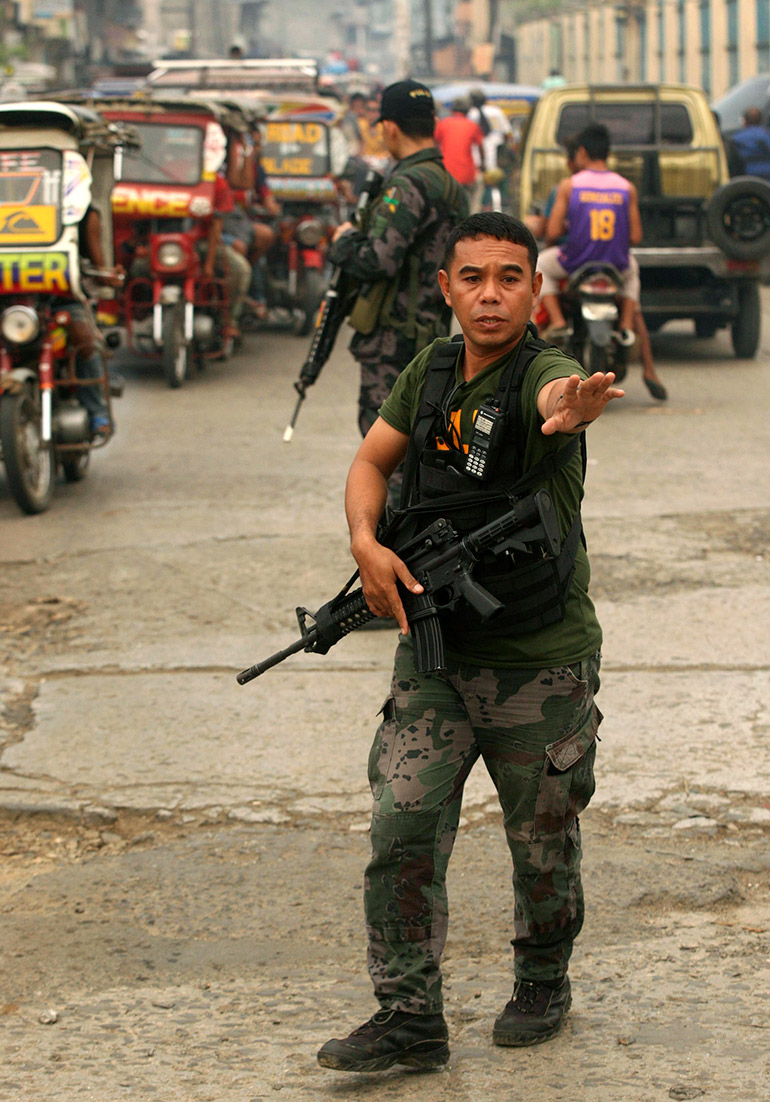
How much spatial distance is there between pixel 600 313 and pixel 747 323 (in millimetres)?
2799

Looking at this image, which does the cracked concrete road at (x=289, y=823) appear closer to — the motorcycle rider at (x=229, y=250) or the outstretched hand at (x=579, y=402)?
the outstretched hand at (x=579, y=402)

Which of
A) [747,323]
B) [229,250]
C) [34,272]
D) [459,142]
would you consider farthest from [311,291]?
[34,272]

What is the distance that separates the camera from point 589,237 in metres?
9.65

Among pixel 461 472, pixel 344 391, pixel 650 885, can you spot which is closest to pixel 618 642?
pixel 650 885

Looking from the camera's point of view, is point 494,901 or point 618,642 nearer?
point 494,901

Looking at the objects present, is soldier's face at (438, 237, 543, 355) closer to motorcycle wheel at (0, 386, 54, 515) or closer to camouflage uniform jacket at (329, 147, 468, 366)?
camouflage uniform jacket at (329, 147, 468, 366)

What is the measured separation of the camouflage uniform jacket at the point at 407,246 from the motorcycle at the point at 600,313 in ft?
12.6

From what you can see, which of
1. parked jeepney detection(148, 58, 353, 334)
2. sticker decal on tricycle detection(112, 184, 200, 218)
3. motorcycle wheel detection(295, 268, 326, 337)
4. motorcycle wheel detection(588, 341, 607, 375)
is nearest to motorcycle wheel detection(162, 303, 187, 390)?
sticker decal on tricycle detection(112, 184, 200, 218)

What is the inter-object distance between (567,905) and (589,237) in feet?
23.7

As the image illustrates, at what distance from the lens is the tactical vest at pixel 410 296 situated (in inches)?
221

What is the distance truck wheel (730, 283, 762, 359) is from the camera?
11602 mm

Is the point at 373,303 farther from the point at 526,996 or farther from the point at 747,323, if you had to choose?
the point at 747,323

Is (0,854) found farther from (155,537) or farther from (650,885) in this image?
(155,537)

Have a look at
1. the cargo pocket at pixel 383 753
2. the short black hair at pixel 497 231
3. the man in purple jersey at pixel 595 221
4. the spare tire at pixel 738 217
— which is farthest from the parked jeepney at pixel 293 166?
the cargo pocket at pixel 383 753
